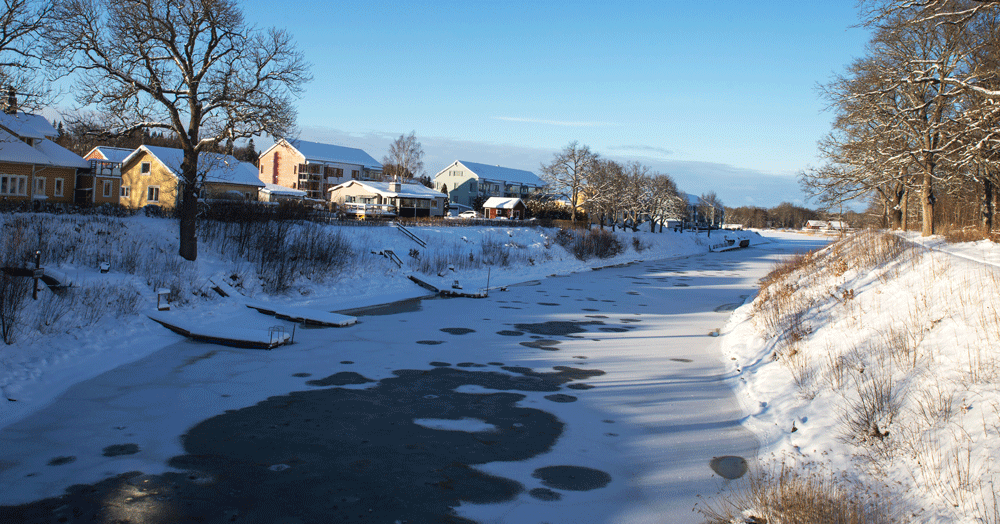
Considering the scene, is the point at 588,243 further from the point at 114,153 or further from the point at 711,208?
the point at 711,208

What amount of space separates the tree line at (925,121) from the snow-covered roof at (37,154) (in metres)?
39.1

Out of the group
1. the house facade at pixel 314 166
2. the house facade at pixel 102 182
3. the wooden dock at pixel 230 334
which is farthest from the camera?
the house facade at pixel 314 166

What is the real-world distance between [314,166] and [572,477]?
77.6 m

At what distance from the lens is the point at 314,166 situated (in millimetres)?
79812

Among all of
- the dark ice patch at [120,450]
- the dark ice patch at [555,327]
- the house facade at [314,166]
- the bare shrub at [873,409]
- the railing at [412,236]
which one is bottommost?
the dark ice patch at [120,450]

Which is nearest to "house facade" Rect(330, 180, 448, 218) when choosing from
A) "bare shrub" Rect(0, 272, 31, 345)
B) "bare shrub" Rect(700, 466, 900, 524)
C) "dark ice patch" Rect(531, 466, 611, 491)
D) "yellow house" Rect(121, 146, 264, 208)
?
"yellow house" Rect(121, 146, 264, 208)

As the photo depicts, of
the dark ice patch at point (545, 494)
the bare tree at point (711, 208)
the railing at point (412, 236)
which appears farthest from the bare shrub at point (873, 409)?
the bare tree at point (711, 208)

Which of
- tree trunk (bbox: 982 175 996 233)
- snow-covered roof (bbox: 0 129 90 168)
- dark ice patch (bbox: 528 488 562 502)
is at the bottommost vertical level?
dark ice patch (bbox: 528 488 562 502)

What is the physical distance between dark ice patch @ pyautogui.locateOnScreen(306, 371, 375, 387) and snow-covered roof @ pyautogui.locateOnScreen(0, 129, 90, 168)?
2799cm

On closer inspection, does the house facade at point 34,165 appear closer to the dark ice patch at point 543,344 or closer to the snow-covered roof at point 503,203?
the dark ice patch at point 543,344

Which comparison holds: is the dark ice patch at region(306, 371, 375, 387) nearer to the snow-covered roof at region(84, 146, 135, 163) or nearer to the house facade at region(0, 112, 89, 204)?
the house facade at region(0, 112, 89, 204)

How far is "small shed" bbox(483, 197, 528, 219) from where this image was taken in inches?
3155

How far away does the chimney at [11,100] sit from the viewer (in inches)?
637

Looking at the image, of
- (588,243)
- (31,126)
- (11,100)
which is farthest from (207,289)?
(588,243)
